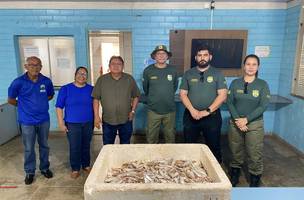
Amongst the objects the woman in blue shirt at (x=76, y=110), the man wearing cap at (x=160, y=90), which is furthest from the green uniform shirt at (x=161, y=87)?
the woman in blue shirt at (x=76, y=110)

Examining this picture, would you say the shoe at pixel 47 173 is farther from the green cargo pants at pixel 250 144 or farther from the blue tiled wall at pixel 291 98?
the blue tiled wall at pixel 291 98

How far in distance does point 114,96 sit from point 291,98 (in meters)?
2.93

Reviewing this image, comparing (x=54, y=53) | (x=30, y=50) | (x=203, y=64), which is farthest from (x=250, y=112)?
(x=30, y=50)

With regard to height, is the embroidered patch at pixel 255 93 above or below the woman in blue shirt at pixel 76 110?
above

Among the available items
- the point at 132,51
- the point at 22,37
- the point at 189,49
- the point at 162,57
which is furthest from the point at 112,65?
the point at 22,37

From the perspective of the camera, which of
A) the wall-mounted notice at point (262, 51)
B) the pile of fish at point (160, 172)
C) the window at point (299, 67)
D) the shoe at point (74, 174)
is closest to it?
the pile of fish at point (160, 172)

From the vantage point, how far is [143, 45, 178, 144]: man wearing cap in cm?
286

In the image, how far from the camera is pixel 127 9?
159 inches

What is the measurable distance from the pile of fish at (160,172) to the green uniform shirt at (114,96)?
125 cm

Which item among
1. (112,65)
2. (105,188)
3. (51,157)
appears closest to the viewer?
(105,188)

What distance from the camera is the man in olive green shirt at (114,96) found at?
266 cm

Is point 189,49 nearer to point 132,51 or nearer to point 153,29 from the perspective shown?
point 153,29

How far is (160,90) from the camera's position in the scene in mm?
2859

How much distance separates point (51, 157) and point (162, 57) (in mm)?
2213
